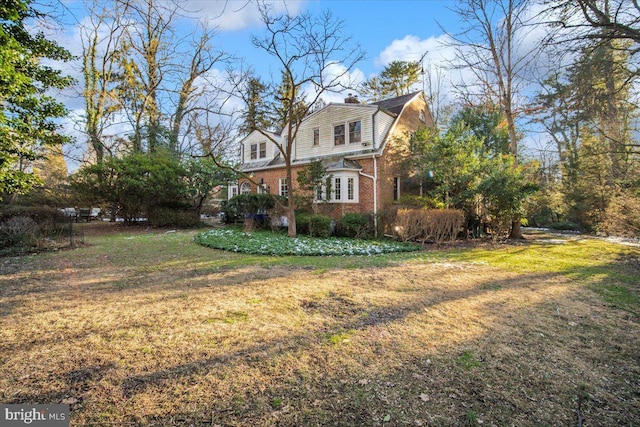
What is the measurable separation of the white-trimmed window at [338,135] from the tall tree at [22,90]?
37.9 ft

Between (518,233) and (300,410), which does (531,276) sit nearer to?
(300,410)

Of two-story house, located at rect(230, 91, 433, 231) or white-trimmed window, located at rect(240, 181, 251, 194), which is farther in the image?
white-trimmed window, located at rect(240, 181, 251, 194)

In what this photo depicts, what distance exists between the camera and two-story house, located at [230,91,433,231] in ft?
48.3

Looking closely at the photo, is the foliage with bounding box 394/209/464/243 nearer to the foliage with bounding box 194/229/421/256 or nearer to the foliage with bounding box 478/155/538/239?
the foliage with bounding box 194/229/421/256

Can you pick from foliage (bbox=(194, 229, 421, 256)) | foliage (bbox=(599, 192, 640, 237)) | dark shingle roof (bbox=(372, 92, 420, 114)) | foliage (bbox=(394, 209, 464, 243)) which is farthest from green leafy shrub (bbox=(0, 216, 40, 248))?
foliage (bbox=(599, 192, 640, 237))

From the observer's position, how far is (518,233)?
13523mm

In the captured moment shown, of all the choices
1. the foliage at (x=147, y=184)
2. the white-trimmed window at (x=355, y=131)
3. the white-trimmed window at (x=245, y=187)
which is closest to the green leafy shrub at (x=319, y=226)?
the white-trimmed window at (x=355, y=131)

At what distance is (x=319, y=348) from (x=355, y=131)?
14.1 m

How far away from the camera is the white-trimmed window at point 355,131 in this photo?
1569cm

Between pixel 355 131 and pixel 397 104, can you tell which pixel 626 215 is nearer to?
pixel 397 104

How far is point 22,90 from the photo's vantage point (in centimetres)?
618

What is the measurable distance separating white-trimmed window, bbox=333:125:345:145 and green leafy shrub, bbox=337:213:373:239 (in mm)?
5302

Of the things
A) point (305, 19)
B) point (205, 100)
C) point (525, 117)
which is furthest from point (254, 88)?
point (525, 117)

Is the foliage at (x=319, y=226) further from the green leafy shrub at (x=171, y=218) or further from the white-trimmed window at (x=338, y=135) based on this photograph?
the green leafy shrub at (x=171, y=218)
